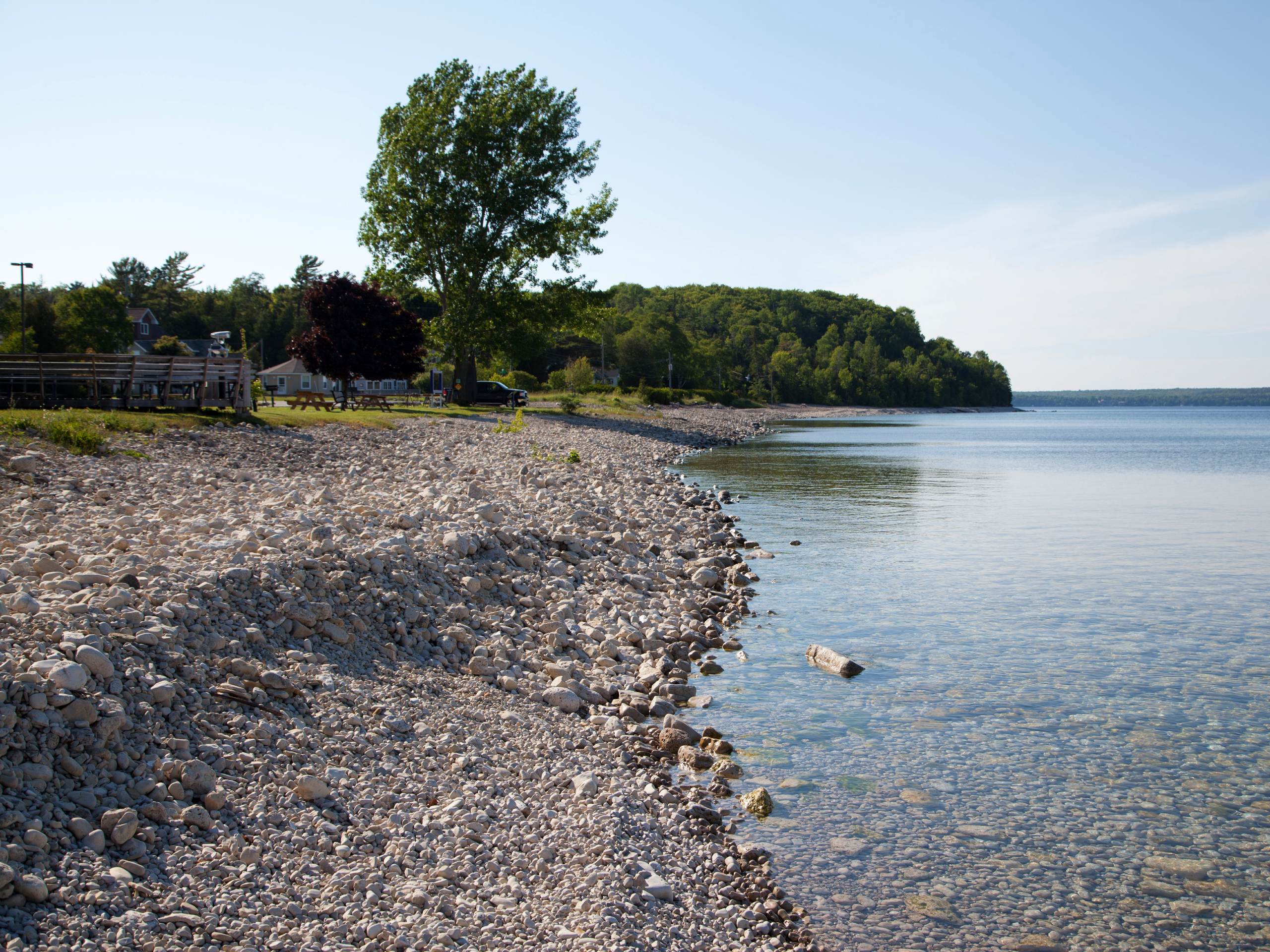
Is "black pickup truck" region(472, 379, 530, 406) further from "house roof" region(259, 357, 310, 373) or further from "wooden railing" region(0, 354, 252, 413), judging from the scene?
"wooden railing" region(0, 354, 252, 413)

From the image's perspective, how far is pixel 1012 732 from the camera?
29.2ft

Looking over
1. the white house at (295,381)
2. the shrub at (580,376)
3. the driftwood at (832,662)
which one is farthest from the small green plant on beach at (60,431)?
the shrub at (580,376)

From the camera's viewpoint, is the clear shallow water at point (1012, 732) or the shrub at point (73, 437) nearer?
the clear shallow water at point (1012, 732)

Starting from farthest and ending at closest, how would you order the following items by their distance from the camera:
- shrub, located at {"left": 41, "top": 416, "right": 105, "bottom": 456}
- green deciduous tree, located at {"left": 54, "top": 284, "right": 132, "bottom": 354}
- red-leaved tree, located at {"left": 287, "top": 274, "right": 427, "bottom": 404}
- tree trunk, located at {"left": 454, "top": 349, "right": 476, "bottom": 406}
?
green deciduous tree, located at {"left": 54, "top": 284, "right": 132, "bottom": 354}
tree trunk, located at {"left": 454, "top": 349, "right": 476, "bottom": 406}
red-leaved tree, located at {"left": 287, "top": 274, "right": 427, "bottom": 404}
shrub, located at {"left": 41, "top": 416, "right": 105, "bottom": 456}

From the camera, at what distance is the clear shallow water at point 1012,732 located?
596 centimetres

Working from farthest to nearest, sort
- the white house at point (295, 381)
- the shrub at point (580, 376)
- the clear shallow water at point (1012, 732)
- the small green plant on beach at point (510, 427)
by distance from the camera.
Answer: the shrub at point (580, 376)
the white house at point (295, 381)
the small green plant on beach at point (510, 427)
the clear shallow water at point (1012, 732)

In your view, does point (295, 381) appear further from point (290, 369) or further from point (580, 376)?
point (580, 376)

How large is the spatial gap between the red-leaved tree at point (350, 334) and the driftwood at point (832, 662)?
3244 centimetres

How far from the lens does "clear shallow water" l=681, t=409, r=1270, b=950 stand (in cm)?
596

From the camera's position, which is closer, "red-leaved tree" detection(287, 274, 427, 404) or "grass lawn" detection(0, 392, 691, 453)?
"grass lawn" detection(0, 392, 691, 453)

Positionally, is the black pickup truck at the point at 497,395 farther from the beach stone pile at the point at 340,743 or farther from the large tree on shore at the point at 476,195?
the beach stone pile at the point at 340,743

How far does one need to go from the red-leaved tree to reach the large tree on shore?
6734 millimetres

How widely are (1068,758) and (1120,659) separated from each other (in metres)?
3.96

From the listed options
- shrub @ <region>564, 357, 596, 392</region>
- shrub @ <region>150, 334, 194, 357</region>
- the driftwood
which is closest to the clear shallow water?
the driftwood
